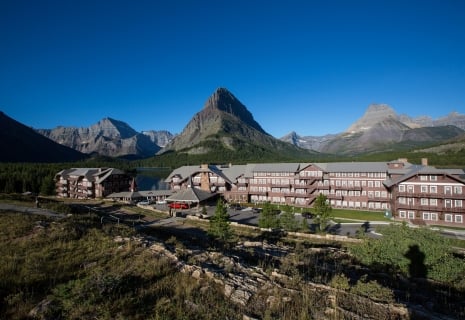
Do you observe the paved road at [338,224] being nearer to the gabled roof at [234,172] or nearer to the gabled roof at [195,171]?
the gabled roof at [234,172]

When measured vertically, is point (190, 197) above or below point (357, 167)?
below

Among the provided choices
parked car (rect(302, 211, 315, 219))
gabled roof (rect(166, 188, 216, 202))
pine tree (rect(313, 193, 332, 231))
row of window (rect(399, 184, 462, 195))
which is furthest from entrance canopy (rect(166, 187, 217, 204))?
row of window (rect(399, 184, 462, 195))

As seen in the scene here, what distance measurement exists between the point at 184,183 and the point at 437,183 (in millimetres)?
71312

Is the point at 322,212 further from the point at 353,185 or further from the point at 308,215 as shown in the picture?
the point at 353,185

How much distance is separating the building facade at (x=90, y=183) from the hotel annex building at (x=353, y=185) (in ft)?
74.6

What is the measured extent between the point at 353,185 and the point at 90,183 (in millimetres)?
89822

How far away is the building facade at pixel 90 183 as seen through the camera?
96938 millimetres

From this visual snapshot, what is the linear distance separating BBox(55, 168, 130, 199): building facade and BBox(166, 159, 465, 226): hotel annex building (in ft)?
74.6

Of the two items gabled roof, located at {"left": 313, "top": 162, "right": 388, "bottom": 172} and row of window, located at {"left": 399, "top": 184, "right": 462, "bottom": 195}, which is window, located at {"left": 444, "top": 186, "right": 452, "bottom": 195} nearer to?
row of window, located at {"left": 399, "top": 184, "right": 462, "bottom": 195}

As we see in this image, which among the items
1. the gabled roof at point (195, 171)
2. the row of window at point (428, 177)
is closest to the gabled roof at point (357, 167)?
the row of window at point (428, 177)

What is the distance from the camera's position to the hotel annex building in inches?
2115

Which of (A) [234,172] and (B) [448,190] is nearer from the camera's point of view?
(B) [448,190]

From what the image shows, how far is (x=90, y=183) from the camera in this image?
97750 mm

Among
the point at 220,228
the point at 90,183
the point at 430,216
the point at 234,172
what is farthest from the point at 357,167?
the point at 90,183
